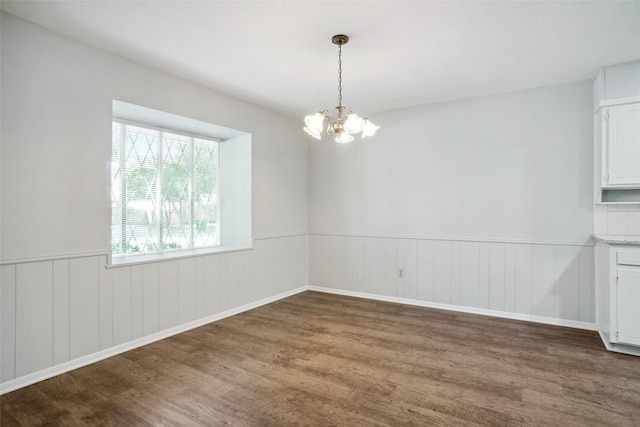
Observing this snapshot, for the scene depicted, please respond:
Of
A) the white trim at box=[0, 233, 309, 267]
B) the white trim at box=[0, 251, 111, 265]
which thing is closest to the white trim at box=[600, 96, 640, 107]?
the white trim at box=[0, 233, 309, 267]

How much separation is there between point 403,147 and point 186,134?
281 centimetres

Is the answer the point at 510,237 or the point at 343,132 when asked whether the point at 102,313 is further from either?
the point at 510,237

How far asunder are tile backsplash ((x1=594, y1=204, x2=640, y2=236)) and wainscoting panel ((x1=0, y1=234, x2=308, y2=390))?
13.0ft

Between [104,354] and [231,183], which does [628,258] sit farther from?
Result: [104,354]

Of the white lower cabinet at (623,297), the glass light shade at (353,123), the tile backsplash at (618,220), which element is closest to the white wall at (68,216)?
the glass light shade at (353,123)

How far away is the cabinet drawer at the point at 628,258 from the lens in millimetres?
2910

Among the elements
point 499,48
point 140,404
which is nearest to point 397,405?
point 140,404

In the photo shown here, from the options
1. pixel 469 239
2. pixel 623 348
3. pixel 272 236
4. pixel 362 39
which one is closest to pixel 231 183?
pixel 272 236

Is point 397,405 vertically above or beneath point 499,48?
beneath

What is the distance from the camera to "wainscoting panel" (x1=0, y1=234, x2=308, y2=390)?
2.49 m

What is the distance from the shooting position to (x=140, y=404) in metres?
2.25

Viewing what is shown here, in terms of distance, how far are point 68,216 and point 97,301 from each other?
748 millimetres

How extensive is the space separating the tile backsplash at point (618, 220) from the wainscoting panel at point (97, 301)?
3969 millimetres

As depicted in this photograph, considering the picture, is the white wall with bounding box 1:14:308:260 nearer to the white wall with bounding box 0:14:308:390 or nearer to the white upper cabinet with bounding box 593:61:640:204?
the white wall with bounding box 0:14:308:390
